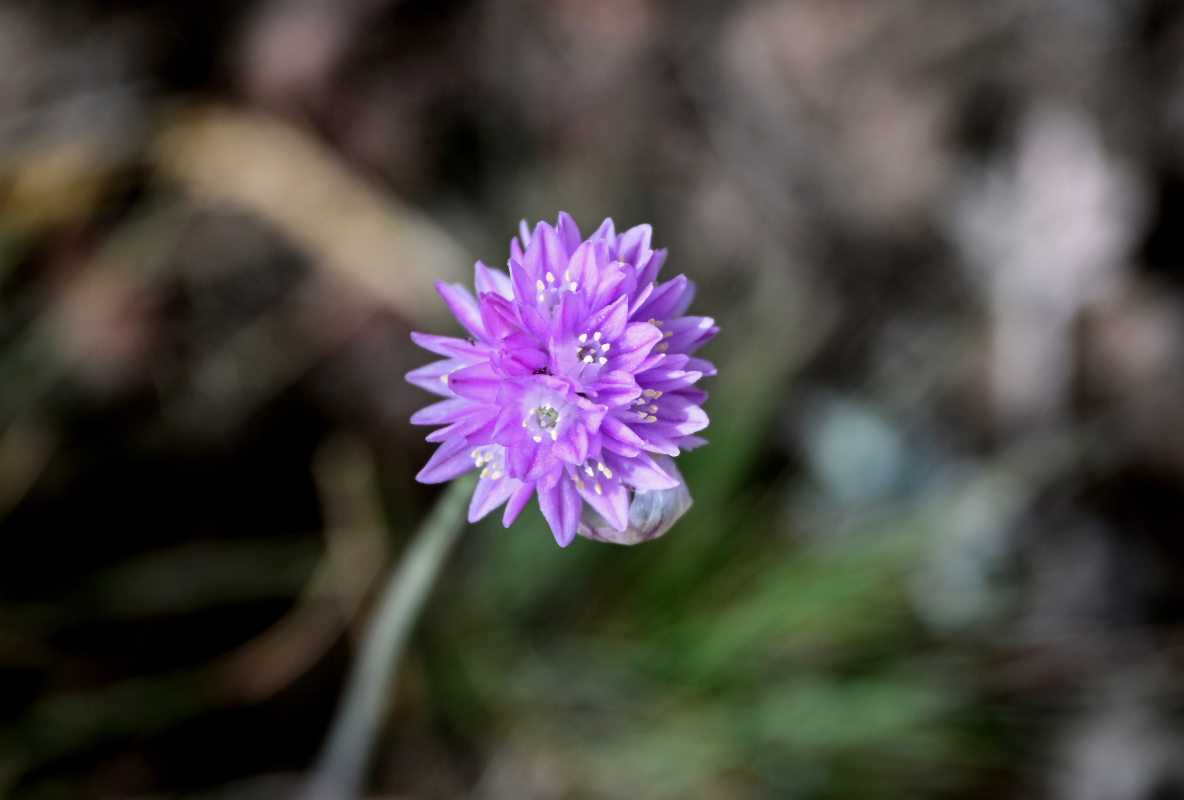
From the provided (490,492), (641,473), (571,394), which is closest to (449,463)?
(490,492)

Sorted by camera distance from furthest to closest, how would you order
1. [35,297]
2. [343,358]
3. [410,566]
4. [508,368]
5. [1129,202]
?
[1129,202], [343,358], [35,297], [410,566], [508,368]

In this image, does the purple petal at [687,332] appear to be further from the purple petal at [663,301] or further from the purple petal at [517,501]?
the purple petal at [517,501]

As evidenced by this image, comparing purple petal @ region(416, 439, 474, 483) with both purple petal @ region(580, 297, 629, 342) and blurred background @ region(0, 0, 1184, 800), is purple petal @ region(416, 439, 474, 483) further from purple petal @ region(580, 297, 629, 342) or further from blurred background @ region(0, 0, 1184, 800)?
blurred background @ region(0, 0, 1184, 800)

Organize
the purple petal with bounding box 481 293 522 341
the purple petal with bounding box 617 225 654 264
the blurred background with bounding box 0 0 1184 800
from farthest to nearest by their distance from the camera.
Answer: the blurred background with bounding box 0 0 1184 800, the purple petal with bounding box 617 225 654 264, the purple petal with bounding box 481 293 522 341

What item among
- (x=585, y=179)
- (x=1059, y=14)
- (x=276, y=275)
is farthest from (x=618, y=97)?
(x=1059, y=14)

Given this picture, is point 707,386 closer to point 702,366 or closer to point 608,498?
point 702,366

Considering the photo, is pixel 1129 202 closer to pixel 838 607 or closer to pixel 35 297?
pixel 838 607

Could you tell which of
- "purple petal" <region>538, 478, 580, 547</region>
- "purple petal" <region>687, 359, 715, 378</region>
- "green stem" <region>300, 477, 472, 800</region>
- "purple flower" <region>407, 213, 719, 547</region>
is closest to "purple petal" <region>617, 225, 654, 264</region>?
"purple flower" <region>407, 213, 719, 547</region>
